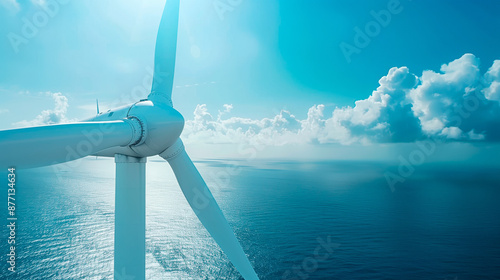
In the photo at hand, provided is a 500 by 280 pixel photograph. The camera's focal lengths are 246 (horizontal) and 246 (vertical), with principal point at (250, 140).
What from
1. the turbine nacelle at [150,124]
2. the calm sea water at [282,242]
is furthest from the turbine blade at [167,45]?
the calm sea water at [282,242]

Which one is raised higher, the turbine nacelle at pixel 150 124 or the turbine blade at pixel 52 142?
the turbine nacelle at pixel 150 124

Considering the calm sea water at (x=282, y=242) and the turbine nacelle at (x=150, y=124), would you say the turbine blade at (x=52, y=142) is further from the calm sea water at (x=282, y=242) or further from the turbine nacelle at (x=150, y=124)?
the calm sea water at (x=282, y=242)

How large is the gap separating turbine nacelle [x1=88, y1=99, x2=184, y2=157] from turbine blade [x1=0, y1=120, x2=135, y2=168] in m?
1.64

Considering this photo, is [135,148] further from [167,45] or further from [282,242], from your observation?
[282,242]

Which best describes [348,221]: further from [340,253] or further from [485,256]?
[485,256]

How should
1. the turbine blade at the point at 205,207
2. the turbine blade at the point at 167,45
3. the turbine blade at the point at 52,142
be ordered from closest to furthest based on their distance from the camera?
the turbine blade at the point at 52,142
the turbine blade at the point at 205,207
the turbine blade at the point at 167,45

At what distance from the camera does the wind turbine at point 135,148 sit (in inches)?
217

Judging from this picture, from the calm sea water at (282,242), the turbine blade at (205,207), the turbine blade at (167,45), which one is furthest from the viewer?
the calm sea water at (282,242)

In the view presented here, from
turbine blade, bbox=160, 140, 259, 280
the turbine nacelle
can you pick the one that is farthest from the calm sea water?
the turbine nacelle

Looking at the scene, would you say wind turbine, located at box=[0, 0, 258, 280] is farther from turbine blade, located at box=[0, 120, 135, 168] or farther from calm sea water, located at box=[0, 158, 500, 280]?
calm sea water, located at box=[0, 158, 500, 280]

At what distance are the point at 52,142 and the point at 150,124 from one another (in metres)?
4.09

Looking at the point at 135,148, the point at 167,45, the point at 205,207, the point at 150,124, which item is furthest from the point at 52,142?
the point at 167,45

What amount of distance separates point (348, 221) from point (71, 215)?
82985mm

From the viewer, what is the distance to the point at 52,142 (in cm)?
570
